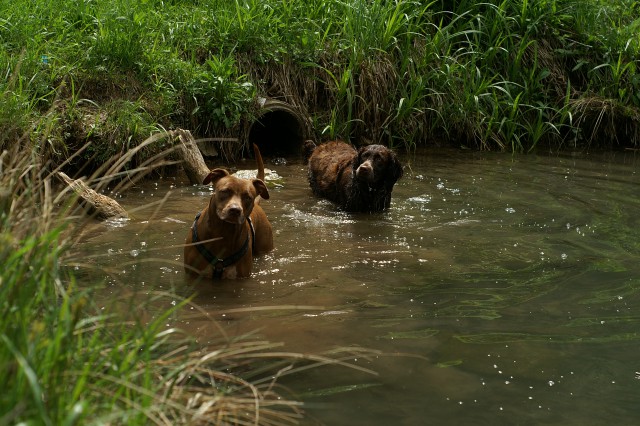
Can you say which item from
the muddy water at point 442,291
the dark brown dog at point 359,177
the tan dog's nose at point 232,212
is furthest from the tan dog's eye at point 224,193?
the dark brown dog at point 359,177

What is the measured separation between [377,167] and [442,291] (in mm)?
2792

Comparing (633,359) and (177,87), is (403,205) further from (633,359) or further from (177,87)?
(633,359)

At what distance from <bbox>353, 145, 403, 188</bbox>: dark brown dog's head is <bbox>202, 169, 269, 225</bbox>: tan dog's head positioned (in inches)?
88.2

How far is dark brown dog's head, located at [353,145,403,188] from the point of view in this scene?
863cm

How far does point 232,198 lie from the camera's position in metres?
6.27

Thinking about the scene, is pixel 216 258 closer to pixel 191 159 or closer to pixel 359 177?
pixel 359 177

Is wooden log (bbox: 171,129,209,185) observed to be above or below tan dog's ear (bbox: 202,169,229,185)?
below

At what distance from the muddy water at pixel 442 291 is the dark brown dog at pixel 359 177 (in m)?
0.19

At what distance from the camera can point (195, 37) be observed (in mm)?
→ 10859

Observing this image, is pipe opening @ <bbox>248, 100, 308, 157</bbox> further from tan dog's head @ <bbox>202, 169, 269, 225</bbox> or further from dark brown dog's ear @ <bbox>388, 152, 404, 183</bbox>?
tan dog's head @ <bbox>202, 169, 269, 225</bbox>

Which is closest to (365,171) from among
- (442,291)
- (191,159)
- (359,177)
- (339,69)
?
(359,177)

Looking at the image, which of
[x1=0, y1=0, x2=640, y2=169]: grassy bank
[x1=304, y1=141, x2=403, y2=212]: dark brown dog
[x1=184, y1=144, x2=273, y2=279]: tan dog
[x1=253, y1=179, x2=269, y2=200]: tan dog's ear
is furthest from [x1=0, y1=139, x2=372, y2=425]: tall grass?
[x1=304, y1=141, x2=403, y2=212]: dark brown dog

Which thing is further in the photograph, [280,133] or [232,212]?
[280,133]

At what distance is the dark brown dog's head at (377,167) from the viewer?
8.63 meters
